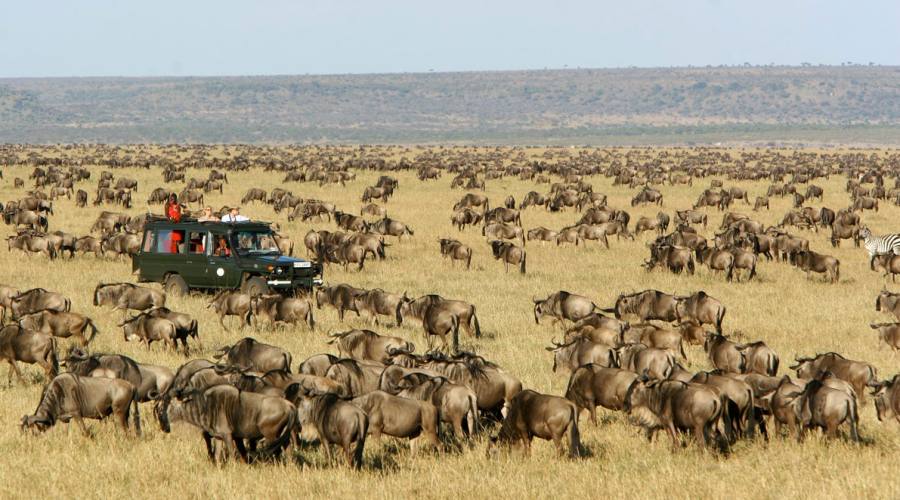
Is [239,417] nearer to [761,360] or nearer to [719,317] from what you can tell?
[761,360]

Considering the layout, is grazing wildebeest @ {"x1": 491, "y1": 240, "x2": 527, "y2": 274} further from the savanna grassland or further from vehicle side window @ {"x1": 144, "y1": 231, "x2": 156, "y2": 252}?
vehicle side window @ {"x1": 144, "y1": 231, "x2": 156, "y2": 252}

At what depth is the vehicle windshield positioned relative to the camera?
842 inches

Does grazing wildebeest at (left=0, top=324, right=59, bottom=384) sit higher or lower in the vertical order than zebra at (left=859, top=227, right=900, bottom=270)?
higher

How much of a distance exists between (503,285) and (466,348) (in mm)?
7468

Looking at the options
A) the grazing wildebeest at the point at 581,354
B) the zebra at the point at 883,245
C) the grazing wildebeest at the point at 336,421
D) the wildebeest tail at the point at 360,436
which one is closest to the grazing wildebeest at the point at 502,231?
the zebra at the point at 883,245

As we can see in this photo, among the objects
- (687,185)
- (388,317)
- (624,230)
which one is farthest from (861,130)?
(388,317)

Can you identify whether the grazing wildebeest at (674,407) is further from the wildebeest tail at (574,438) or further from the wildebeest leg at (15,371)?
the wildebeest leg at (15,371)

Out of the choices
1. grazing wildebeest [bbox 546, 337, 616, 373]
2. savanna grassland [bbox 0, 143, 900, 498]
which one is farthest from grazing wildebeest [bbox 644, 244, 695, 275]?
grazing wildebeest [bbox 546, 337, 616, 373]

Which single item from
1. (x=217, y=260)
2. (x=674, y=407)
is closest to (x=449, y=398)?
(x=674, y=407)

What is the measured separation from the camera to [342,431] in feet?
32.3

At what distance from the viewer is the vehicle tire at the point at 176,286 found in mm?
21375

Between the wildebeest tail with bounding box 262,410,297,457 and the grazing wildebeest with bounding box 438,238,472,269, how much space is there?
16.2m

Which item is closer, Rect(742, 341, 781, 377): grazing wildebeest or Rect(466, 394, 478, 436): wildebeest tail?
Rect(466, 394, 478, 436): wildebeest tail

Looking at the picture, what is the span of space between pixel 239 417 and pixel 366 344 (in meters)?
4.35
